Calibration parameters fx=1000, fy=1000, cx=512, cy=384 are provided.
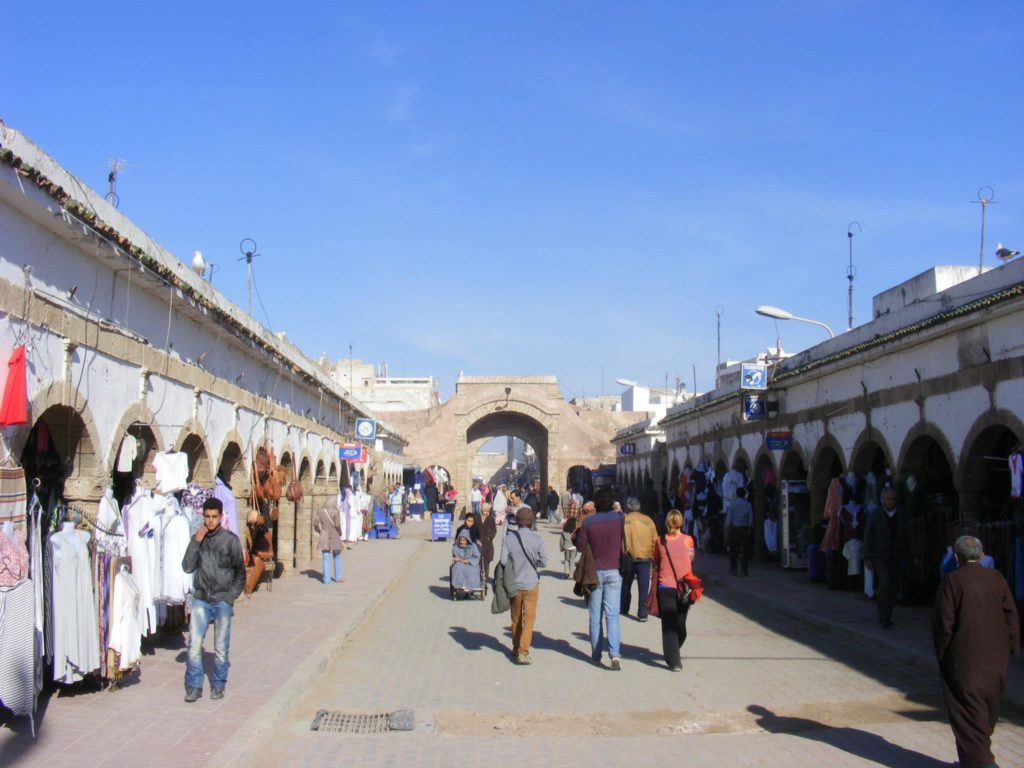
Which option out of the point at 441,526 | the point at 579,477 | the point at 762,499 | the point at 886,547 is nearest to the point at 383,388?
the point at 579,477

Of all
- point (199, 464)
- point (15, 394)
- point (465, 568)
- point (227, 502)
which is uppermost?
point (15, 394)

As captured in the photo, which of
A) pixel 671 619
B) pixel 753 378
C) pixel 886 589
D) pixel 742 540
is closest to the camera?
pixel 671 619

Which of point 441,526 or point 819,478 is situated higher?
point 819,478

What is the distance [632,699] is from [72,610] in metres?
4.35

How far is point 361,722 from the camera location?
7.30 m

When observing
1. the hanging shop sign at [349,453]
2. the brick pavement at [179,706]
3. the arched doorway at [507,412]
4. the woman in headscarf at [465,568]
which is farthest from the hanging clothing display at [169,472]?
the arched doorway at [507,412]

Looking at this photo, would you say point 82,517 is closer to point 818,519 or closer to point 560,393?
point 818,519

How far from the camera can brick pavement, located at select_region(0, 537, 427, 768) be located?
241 inches

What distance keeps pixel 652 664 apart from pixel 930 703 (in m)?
2.60

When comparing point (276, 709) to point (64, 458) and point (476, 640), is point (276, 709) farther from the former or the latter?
point (476, 640)

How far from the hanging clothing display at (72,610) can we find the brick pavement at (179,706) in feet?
0.99

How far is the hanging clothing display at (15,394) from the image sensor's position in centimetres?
661

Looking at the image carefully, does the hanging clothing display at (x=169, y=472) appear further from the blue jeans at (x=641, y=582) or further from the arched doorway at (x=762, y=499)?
the arched doorway at (x=762, y=499)

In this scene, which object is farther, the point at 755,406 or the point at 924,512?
the point at 755,406
